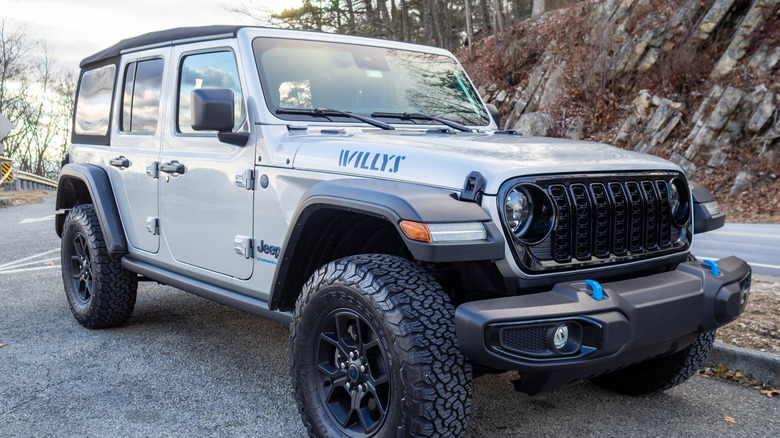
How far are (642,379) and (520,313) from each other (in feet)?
5.63

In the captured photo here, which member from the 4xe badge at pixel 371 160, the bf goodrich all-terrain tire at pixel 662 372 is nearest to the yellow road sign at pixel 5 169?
the 4xe badge at pixel 371 160

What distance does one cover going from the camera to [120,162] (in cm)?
484

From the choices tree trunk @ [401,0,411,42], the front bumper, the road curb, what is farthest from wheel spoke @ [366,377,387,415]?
tree trunk @ [401,0,411,42]

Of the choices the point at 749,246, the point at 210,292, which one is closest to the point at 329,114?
the point at 210,292

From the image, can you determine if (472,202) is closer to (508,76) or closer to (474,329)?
(474,329)

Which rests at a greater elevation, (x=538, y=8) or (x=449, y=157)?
(x=538, y=8)

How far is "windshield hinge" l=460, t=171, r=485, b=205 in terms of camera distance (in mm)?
2674

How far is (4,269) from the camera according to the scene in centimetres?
802

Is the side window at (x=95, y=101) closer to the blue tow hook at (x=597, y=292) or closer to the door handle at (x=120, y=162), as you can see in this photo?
the door handle at (x=120, y=162)

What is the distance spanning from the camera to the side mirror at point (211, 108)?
3387mm

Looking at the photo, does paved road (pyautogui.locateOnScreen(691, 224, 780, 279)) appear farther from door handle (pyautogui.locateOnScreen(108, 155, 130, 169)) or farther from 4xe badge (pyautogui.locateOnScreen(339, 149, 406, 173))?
door handle (pyautogui.locateOnScreen(108, 155, 130, 169))

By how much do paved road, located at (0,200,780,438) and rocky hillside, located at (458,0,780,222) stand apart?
416 inches

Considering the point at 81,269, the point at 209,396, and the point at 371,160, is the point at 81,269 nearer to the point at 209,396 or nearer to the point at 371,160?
the point at 209,396

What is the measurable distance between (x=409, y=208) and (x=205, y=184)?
71.6 inches
